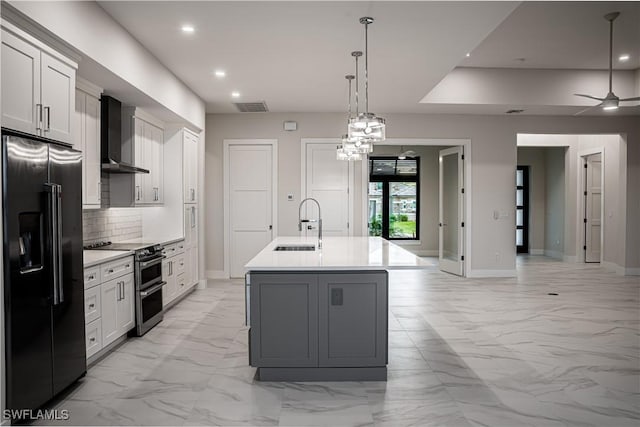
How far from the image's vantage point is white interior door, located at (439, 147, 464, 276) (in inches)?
315

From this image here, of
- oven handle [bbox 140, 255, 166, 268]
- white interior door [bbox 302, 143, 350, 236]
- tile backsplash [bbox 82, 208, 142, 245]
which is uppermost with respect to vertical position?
white interior door [bbox 302, 143, 350, 236]

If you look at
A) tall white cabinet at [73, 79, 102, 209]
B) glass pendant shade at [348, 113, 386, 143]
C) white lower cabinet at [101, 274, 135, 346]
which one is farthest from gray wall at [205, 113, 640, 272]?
glass pendant shade at [348, 113, 386, 143]

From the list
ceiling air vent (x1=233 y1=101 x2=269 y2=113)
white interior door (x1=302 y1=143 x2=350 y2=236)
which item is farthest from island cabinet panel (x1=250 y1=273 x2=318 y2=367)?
white interior door (x1=302 y1=143 x2=350 y2=236)

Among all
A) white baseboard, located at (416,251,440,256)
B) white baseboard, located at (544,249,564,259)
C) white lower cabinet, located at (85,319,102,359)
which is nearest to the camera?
A: white lower cabinet, located at (85,319,102,359)

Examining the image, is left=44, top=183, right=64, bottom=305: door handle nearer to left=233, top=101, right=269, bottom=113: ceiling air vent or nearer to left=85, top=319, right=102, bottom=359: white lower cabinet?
left=85, top=319, right=102, bottom=359: white lower cabinet

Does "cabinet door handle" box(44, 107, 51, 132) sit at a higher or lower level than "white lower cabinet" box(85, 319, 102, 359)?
Result: higher

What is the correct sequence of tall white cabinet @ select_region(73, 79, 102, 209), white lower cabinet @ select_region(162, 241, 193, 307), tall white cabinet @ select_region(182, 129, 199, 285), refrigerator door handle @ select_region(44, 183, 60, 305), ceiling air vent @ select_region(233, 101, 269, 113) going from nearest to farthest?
refrigerator door handle @ select_region(44, 183, 60, 305)
tall white cabinet @ select_region(73, 79, 102, 209)
white lower cabinet @ select_region(162, 241, 193, 307)
tall white cabinet @ select_region(182, 129, 199, 285)
ceiling air vent @ select_region(233, 101, 269, 113)

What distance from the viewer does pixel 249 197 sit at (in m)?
7.82

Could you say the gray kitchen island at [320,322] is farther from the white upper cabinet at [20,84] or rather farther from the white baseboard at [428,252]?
the white baseboard at [428,252]

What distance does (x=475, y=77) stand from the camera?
272 inches

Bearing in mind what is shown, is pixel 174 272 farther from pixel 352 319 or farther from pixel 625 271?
pixel 625 271

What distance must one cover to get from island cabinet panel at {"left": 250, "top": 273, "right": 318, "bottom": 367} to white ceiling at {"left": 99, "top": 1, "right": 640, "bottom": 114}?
7.23 feet

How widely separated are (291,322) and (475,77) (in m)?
5.29

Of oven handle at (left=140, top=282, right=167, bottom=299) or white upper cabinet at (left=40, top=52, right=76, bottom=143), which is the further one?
oven handle at (left=140, top=282, right=167, bottom=299)
